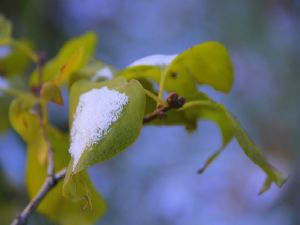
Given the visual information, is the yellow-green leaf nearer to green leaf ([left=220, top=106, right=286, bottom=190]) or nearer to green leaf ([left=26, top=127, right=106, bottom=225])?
green leaf ([left=26, top=127, right=106, bottom=225])

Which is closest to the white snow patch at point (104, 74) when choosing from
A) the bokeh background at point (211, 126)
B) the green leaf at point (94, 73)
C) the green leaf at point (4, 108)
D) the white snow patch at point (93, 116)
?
the green leaf at point (94, 73)

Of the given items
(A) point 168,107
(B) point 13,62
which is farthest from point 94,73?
(B) point 13,62

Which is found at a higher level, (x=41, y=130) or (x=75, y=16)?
(x=41, y=130)

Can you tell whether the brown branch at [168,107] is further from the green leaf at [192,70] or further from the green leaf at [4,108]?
the green leaf at [4,108]

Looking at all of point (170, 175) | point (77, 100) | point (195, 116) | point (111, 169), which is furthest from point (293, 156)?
point (77, 100)

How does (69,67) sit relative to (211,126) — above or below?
above

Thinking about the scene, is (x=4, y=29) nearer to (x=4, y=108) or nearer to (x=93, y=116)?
(x=4, y=108)

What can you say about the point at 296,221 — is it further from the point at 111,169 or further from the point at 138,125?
the point at 138,125

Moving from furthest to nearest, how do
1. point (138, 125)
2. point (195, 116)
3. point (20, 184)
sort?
1. point (20, 184)
2. point (195, 116)
3. point (138, 125)
